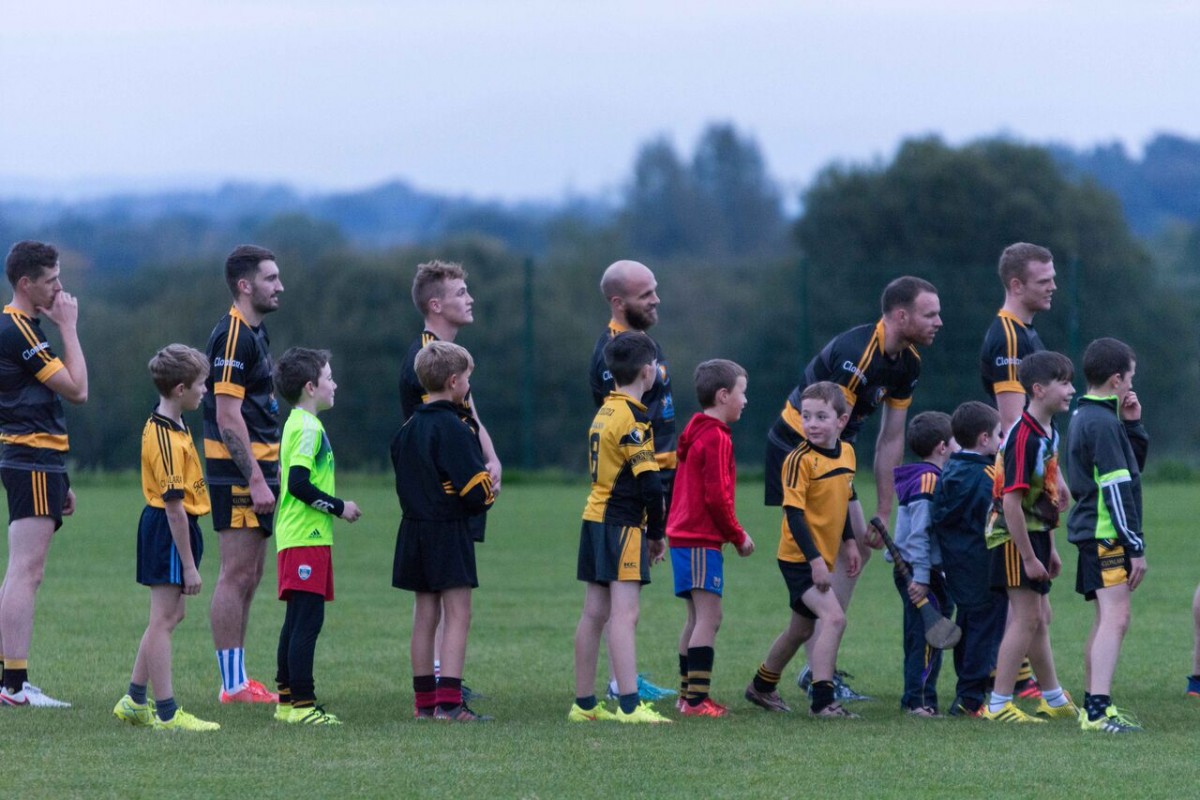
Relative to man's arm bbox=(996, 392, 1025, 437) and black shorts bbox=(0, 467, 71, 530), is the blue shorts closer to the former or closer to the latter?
man's arm bbox=(996, 392, 1025, 437)

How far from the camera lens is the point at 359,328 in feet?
94.7

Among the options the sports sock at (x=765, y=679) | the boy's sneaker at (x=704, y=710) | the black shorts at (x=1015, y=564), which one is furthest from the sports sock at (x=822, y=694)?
the black shorts at (x=1015, y=564)

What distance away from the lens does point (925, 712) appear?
739 cm

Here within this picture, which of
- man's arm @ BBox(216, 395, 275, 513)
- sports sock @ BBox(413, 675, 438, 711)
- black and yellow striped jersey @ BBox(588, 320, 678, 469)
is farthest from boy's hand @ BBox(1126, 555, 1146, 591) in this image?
man's arm @ BBox(216, 395, 275, 513)

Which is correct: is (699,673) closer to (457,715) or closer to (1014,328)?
(457,715)

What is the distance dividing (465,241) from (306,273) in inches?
402

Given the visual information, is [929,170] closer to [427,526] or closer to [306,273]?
[306,273]

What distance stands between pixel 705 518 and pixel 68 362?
9.82 feet

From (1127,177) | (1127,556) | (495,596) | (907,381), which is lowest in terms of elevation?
(495,596)

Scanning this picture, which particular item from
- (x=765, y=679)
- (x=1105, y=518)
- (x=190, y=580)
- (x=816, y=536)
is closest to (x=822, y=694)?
(x=765, y=679)

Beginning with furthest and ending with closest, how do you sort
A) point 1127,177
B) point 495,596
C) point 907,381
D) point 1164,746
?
point 1127,177 < point 495,596 < point 907,381 < point 1164,746

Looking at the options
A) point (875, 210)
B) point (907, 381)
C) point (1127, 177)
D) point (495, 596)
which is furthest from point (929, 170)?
point (1127, 177)

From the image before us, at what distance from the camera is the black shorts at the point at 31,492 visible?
24.6ft

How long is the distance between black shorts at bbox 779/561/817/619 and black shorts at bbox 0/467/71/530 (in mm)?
3343
